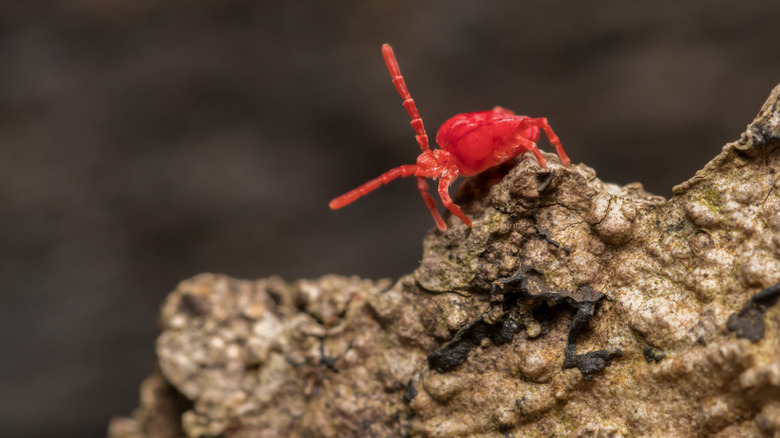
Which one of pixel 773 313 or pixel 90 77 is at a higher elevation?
pixel 90 77

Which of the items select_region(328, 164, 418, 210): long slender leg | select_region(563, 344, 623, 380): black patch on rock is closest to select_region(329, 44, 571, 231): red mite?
select_region(328, 164, 418, 210): long slender leg

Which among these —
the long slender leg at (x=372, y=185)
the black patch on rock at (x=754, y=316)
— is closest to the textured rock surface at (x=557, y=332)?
the black patch on rock at (x=754, y=316)

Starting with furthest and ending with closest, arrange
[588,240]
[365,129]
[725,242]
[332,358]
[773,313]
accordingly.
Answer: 1. [365,129]
2. [332,358]
3. [588,240]
4. [725,242]
5. [773,313]

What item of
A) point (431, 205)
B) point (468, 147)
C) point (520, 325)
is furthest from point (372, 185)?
point (520, 325)

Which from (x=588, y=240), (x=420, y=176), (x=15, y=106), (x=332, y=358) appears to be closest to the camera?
(x=588, y=240)

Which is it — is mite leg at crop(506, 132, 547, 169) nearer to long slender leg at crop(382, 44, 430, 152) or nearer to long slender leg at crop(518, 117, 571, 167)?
long slender leg at crop(518, 117, 571, 167)

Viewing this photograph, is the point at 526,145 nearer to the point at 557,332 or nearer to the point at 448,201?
the point at 448,201

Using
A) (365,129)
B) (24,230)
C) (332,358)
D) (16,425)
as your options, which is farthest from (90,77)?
(332,358)

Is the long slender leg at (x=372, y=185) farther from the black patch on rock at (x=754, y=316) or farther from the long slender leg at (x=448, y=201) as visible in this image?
the black patch on rock at (x=754, y=316)

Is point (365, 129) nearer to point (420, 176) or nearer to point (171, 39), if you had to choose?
point (171, 39)
